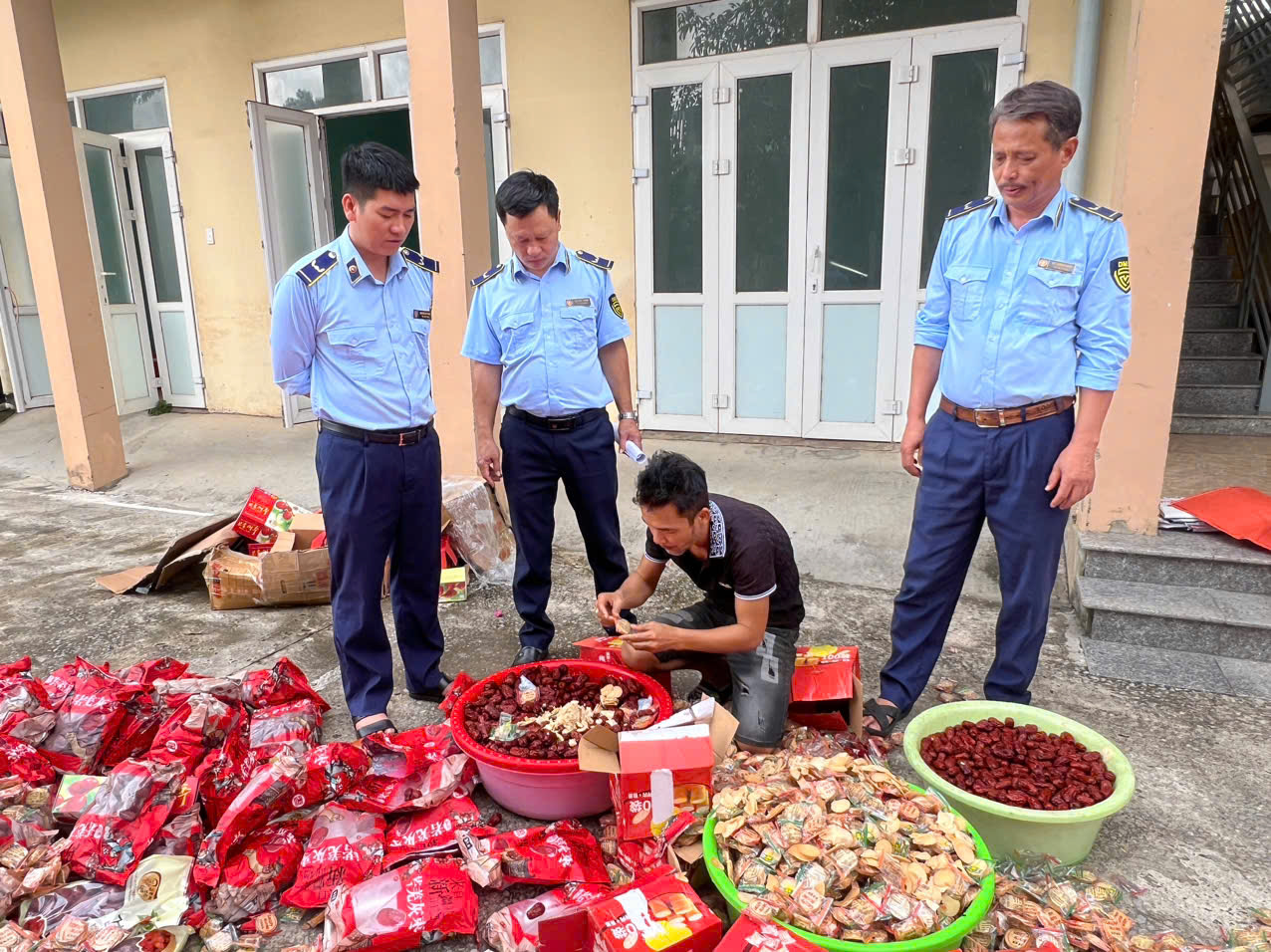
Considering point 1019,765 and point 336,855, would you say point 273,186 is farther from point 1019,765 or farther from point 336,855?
point 1019,765

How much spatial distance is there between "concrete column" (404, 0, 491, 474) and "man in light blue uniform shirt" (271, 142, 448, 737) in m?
1.47

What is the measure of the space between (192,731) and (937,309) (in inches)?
103

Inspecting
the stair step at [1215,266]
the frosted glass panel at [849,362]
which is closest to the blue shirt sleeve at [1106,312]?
the frosted glass panel at [849,362]

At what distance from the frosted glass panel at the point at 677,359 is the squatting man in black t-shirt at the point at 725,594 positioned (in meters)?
3.32

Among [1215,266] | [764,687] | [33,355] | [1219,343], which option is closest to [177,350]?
[33,355]

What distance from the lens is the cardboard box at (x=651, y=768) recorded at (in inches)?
79.5

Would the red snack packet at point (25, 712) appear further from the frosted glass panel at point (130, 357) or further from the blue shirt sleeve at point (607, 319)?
the frosted glass panel at point (130, 357)

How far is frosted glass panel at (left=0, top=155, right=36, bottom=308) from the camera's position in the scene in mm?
7645

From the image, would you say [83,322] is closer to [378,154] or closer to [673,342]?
[673,342]

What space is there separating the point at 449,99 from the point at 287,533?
7.51 feet

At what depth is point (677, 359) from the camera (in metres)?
5.91

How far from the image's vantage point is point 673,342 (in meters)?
5.88

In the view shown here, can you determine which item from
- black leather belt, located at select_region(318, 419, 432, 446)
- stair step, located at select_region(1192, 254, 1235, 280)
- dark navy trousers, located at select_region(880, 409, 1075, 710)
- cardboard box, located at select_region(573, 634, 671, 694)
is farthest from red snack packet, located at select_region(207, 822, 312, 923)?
stair step, located at select_region(1192, 254, 1235, 280)

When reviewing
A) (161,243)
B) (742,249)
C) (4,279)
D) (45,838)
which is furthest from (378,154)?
(4,279)
